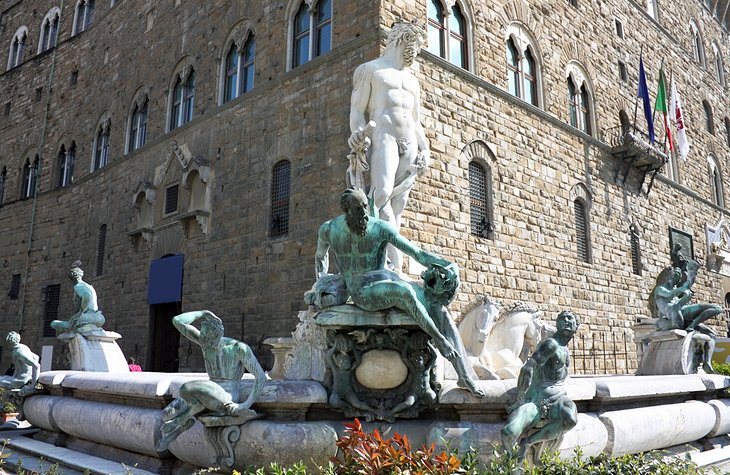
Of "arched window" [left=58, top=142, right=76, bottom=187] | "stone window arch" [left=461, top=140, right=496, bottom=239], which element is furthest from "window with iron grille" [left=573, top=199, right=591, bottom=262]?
"arched window" [left=58, top=142, right=76, bottom=187]

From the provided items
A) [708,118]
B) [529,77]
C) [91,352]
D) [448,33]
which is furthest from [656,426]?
[708,118]

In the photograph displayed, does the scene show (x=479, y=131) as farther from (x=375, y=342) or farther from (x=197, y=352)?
(x=375, y=342)

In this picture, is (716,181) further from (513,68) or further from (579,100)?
(513,68)

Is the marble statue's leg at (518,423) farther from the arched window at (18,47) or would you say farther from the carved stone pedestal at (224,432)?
the arched window at (18,47)

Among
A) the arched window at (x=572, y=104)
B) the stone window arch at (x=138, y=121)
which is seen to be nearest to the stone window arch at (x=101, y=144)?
the stone window arch at (x=138, y=121)

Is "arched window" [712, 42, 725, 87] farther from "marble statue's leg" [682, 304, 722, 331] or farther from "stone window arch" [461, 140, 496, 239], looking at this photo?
"marble statue's leg" [682, 304, 722, 331]

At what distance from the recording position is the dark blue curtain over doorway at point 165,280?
46.6 ft

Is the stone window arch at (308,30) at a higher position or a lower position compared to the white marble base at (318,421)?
higher

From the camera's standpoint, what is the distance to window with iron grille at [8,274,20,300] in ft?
73.5

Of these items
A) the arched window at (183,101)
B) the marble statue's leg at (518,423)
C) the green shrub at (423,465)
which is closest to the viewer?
the green shrub at (423,465)

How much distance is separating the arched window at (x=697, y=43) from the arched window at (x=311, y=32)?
19.0 metres

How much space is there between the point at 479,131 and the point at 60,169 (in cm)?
1753

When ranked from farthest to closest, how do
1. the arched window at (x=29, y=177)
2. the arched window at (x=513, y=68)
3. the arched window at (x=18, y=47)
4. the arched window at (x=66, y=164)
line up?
the arched window at (x=18, y=47) → the arched window at (x=29, y=177) → the arched window at (x=66, y=164) → the arched window at (x=513, y=68)

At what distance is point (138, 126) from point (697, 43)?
22.8 m
